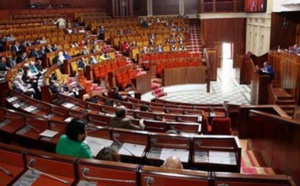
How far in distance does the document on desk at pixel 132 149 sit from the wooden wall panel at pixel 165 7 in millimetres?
12864

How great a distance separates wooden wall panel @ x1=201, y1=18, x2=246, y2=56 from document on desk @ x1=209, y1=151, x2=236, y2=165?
11.3 m

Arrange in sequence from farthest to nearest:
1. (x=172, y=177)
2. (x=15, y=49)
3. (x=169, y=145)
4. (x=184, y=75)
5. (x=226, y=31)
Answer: (x=226, y=31) → (x=184, y=75) → (x=15, y=49) → (x=169, y=145) → (x=172, y=177)

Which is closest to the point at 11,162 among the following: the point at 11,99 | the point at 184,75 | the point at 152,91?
the point at 11,99

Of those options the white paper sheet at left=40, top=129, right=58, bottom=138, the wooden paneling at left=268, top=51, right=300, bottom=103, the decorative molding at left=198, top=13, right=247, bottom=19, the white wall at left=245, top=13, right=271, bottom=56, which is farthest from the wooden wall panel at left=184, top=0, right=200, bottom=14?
the white paper sheet at left=40, top=129, right=58, bottom=138

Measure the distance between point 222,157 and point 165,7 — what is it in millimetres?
13077

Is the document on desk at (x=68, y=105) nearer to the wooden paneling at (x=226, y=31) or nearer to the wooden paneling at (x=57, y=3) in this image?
the wooden paneling at (x=226, y=31)

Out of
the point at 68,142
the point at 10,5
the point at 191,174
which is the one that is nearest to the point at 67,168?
the point at 68,142

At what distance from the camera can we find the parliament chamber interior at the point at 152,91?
1.92 meters

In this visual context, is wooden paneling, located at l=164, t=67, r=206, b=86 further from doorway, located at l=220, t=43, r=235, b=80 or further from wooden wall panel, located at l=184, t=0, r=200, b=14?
wooden wall panel, located at l=184, t=0, r=200, b=14

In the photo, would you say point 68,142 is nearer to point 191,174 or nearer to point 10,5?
point 191,174

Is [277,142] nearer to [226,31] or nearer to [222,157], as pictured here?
[222,157]

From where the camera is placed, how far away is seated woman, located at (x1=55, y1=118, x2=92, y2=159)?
6.64ft

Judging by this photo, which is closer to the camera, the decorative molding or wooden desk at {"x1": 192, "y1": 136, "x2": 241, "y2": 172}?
wooden desk at {"x1": 192, "y1": 136, "x2": 241, "y2": 172}

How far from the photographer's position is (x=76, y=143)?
2061 mm
